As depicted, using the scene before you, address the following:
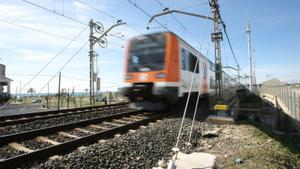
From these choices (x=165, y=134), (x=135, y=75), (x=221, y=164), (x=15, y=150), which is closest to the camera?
(x=221, y=164)

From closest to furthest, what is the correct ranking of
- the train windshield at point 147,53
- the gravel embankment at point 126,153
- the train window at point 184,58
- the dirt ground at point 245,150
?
1. the gravel embankment at point 126,153
2. the dirt ground at point 245,150
3. the train windshield at point 147,53
4. the train window at point 184,58

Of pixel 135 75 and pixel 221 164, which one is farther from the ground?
pixel 135 75

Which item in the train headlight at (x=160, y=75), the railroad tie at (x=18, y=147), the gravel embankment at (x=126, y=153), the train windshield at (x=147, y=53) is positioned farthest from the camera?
the train windshield at (x=147, y=53)

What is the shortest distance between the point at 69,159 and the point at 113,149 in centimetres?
98

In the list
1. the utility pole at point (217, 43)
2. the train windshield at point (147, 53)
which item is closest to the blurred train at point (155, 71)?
the train windshield at point (147, 53)

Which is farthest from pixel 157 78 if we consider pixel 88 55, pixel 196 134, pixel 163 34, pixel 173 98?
pixel 88 55

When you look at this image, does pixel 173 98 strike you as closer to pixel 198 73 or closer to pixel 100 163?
pixel 198 73

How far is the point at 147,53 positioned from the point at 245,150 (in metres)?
6.12

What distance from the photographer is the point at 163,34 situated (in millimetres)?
10461

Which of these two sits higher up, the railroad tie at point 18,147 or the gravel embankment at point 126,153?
the railroad tie at point 18,147

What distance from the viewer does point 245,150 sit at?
18.9 ft

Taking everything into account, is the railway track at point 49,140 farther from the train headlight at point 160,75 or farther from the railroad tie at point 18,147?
the train headlight at point 160,75

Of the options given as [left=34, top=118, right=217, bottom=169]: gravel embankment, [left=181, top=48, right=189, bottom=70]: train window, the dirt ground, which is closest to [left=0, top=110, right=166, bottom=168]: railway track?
[left=34, top=118, right=217, bottom=169]: gravel embankment

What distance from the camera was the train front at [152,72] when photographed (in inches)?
393
